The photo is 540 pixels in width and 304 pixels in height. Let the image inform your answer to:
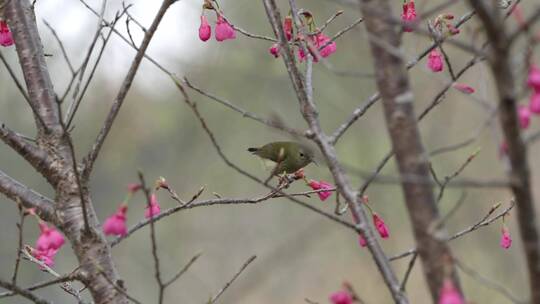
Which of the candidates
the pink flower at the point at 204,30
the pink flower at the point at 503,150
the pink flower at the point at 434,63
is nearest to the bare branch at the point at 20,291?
the pink flower at the point at 503,150

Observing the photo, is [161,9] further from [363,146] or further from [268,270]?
[268,270]

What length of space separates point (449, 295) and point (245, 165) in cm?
1281

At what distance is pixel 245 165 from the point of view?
14.3 metres

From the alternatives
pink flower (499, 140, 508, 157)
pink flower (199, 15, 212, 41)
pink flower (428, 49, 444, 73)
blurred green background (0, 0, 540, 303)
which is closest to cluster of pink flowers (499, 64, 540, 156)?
pink flower (499, 140, 508, 157)

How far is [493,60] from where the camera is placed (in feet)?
4.48

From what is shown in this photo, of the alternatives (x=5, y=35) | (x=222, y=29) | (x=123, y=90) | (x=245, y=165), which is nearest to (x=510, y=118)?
(x=123, y=90)

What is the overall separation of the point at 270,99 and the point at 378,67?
9.98 meters

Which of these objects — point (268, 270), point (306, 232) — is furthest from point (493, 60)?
point (268, 270)

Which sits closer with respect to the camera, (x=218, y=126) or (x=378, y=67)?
(x=378, y=67)

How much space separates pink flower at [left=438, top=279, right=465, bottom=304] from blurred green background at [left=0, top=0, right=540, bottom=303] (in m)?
7.00

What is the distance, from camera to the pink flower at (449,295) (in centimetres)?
149

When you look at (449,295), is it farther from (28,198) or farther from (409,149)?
(28,198)

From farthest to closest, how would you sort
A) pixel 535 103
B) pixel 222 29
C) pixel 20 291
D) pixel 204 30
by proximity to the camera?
1. pixel 204 30
2. pixel 222 29
3. pixel 20 291
4. pixel 535 103

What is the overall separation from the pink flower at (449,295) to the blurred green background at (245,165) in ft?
23.0
